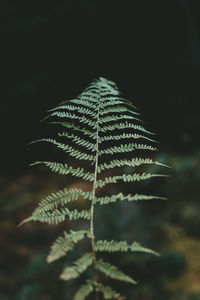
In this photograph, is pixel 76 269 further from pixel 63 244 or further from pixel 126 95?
pixel 126 95

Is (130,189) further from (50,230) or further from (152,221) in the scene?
(50,230)

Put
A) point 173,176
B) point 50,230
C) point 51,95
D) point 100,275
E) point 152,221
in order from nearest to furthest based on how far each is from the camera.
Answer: point 100,275
point 152,221
point 50,230
point 173,176
point 51,95

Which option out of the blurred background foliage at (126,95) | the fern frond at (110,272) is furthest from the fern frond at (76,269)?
the blurred background foliage at (126,95)

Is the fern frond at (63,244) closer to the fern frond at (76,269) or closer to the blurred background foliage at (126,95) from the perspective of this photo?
the fern frond at (76,269)

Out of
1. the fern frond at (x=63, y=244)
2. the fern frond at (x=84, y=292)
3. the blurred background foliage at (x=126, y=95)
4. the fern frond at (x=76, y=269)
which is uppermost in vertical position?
the blurred background foliage at (x=126, y=95)

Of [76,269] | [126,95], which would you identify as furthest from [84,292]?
[126,95]

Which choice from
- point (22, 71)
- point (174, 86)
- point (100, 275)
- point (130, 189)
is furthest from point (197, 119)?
point (100, 275)

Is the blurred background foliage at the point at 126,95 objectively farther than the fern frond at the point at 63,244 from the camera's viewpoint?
Yes

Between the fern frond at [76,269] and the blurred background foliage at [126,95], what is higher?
the blurred background foliage at [126,95]

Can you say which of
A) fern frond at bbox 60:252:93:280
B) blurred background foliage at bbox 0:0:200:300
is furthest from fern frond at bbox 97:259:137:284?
blurred background foliage at bbox 0:0:200:300
